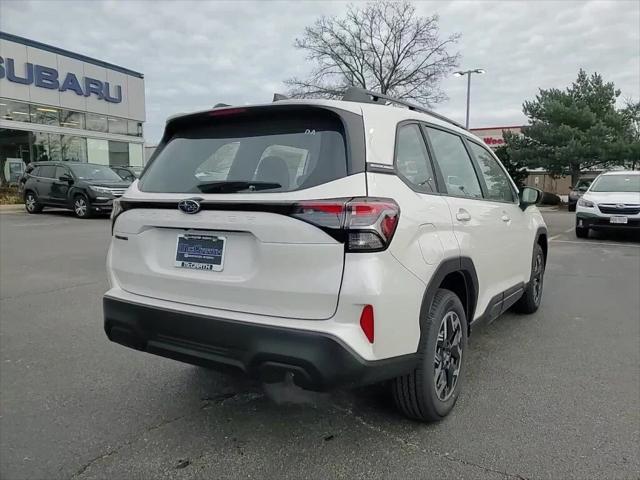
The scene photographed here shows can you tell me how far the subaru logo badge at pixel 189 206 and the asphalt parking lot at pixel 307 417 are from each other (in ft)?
4.06

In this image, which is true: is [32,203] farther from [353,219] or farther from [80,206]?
[353,219]

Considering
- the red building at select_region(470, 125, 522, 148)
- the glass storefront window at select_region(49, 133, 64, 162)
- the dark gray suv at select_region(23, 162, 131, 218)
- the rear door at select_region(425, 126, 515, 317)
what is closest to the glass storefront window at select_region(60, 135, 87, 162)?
the glass storefront window at select_region(49, 133, 64, 162)

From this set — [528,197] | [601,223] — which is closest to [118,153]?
[601,223]

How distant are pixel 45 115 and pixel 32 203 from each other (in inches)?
364

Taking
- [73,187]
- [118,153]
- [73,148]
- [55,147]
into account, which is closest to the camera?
[73,187]

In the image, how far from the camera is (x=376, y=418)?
299cm

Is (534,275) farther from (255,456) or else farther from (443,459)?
(255,456)

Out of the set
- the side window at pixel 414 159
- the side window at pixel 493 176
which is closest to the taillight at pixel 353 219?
the side window at pixel 414 159

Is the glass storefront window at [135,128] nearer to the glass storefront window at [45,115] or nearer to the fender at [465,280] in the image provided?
the glass storefront window at [45,115]

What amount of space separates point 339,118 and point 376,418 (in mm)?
1717

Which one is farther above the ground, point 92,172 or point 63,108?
point 63,108

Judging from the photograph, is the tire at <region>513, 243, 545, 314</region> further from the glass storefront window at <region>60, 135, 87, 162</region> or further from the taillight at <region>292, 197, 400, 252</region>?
the glass storefront window at <region>60, 135, 87, 162</region>

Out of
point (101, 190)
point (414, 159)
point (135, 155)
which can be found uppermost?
point (135, 155)

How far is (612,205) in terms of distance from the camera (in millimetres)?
10883
